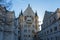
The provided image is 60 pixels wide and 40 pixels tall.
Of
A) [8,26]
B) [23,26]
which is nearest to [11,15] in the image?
[8,26]

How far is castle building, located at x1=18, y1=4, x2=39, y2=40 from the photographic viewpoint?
57.9m

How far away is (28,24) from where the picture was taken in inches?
2349

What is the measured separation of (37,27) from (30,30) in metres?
4.08

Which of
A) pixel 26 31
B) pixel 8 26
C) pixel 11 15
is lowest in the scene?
pixel 26 31

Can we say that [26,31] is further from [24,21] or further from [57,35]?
[57,35]

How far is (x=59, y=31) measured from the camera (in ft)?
113

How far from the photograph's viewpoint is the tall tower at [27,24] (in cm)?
5794

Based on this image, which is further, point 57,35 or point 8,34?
point 57,35

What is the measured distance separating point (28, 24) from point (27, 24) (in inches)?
17.9

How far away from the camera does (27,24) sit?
59.6m

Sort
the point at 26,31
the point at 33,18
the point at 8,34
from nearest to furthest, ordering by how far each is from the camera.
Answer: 1. the point at 8,34
2. the point at 26,31
3. the point at 33,18

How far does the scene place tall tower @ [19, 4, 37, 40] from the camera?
57.9 meters

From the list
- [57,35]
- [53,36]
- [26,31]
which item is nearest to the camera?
[57,35]

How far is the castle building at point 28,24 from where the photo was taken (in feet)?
190
